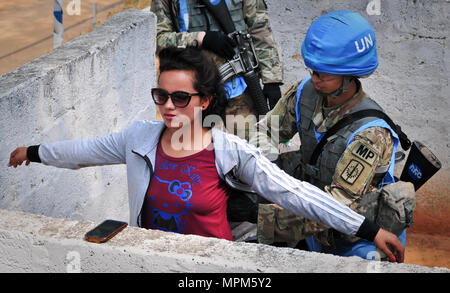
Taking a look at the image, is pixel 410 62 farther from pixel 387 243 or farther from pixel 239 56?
pixel 387 243

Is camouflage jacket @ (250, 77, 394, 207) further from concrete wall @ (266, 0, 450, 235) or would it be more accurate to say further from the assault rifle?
concrete wall @ (266, 0, 450, 235)

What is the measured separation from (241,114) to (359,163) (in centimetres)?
186

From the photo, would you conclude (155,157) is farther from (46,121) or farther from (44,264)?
(46,121)

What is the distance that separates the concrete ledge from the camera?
2.01m

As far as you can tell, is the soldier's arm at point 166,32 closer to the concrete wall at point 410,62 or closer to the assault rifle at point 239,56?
the assault rifle at point 239,56

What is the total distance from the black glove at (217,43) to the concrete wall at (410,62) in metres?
1.33

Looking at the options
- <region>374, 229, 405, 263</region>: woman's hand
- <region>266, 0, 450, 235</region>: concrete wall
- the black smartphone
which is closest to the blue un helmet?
<region>374, 229, 405, 263</region>: woman's hand

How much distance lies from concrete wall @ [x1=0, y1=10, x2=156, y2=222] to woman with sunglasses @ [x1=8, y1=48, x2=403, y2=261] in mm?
668

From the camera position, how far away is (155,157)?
2.52 meters

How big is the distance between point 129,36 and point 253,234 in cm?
180

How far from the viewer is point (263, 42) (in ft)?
14.4

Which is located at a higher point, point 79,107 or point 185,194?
point 185,194

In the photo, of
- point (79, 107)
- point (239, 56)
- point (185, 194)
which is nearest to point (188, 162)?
point (185, 194)
